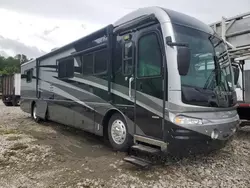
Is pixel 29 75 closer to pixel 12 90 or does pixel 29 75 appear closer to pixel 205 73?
pixel 205 73

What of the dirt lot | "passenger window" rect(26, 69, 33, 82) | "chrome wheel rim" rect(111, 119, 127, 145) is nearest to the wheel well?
"chrome wheel rim" rect(111, 119, 127, 145)

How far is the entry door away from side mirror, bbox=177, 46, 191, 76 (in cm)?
38

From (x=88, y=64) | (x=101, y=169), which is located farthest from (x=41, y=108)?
(x=101, y=169)

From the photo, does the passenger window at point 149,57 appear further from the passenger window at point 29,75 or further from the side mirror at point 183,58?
the passenger window at point 29,75

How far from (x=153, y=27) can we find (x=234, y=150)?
353 centimetres

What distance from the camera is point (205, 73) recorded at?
4.73 meters

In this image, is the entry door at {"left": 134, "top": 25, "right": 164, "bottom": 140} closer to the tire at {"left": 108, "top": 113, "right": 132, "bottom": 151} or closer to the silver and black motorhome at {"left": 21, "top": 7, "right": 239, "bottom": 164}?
the silver and black motorhome at {"left": 21, "top": 7, "right": 239, "bottom": 164}

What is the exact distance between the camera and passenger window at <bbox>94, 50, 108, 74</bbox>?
6074 mm

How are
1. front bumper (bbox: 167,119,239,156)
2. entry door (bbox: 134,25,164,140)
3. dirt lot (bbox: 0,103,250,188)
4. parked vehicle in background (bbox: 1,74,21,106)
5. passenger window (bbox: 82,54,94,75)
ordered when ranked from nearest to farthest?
1. dirt lot (bbox: 0,103,250,188)
2. front bumper (bbox: 167,119,239,156)
3. entry door (bbox: 134,25,164,140)
4. passenger window (bbox: 82,54,94,75)
5. parked vehicle in background (bbox: 1,74,21,106)

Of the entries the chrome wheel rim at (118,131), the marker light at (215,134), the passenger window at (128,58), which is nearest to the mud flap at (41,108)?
the chrome wheel rim at (118,131)

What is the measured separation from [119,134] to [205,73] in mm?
2245

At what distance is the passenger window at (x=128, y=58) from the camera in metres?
5.27

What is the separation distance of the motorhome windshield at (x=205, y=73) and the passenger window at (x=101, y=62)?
81.9 inches

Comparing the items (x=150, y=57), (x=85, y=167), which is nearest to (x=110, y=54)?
(x=150, y=57)
